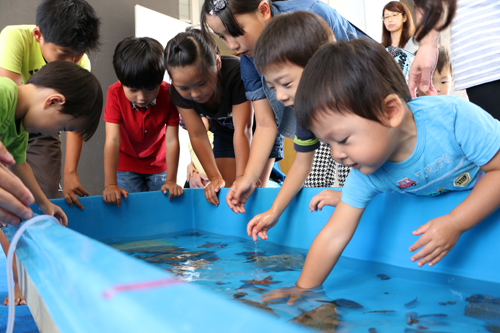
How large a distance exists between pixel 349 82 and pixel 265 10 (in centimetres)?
69

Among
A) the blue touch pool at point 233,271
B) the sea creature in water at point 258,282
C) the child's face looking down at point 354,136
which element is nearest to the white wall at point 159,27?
the blue touch pool at point 233,271

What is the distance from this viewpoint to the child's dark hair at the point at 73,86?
4.01 ft

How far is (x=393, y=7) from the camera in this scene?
7.79ft

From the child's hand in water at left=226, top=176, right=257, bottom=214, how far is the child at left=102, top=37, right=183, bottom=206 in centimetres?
41

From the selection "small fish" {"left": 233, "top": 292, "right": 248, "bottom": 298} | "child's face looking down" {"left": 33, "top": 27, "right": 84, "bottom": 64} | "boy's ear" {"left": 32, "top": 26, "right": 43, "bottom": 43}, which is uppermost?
"boy's ear" {"left": 32, "top": 26, "right": 43, "bottom": 43}

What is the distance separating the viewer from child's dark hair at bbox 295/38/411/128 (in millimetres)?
776

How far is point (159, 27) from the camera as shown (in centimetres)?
374

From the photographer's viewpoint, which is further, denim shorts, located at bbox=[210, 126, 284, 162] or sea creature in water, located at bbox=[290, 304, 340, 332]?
denim shorts, located at bbox=[210, 126, 284, 162]

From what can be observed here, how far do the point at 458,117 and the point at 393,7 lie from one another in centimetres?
179

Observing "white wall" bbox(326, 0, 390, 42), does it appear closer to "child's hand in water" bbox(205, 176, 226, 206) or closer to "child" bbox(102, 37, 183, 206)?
"child" bbox(102, 37, 183, 206)

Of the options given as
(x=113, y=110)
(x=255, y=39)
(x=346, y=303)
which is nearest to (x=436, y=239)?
(x=346, y=303)

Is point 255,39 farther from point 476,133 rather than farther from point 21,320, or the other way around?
point 21,320

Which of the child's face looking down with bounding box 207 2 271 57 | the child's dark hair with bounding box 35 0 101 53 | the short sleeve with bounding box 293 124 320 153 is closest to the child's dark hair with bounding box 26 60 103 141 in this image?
the child's dark hair with bounding box 35 0 101 53

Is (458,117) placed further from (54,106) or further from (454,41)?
(54,106)
